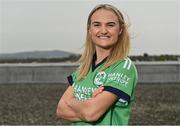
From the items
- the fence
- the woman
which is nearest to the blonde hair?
the woman

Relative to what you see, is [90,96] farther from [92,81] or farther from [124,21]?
[124,21]

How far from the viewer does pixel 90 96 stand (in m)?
2.38

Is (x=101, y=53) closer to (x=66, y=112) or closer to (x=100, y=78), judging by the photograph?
(x=100, y=78)

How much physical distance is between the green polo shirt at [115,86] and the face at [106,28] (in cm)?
10

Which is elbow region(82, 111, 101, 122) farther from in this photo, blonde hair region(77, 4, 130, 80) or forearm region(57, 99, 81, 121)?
blonde hair region(77, 4, 130, 80)

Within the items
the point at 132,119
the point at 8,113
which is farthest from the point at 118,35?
the point at 8,113

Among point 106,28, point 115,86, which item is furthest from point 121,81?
point 106,28

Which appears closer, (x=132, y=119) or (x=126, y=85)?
(x=126, y=85)

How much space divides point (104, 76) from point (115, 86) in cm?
8

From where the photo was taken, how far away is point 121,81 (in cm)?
236

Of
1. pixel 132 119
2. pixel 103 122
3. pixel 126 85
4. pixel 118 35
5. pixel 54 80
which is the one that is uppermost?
pixel 118 35

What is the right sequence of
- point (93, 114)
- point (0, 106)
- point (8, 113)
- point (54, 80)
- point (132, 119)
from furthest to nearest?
point (54, 80) → point (0, 106) → point (8, 113) → point (132, 119) → point (93, 114)

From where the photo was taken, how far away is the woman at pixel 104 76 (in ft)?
7.71

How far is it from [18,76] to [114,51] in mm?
Result: 23058
